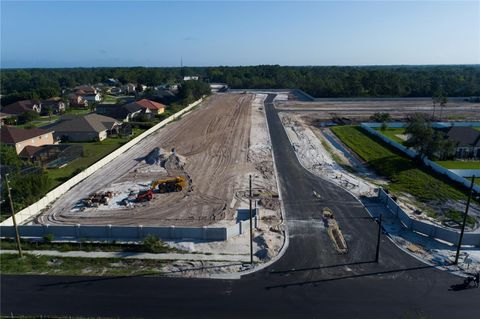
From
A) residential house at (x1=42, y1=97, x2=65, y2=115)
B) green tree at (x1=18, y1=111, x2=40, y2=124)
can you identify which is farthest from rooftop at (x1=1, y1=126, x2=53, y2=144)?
residential house at (x1=42, y1=97, x2=65, y2=115)

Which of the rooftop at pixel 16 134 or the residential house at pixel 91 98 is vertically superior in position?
the residential house at pixel 91 98

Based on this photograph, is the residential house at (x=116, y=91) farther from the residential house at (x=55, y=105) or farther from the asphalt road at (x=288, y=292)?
the asphalt road at (x=288, y=292)

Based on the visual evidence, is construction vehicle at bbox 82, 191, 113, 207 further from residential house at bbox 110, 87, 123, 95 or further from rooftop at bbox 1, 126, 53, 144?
residential house at bbox 110, 87, 123, 95

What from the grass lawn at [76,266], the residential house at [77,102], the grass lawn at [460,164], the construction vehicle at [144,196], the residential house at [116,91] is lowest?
the grass lawn at [76,266]

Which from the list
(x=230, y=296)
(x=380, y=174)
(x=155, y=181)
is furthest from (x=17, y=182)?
(x=380, y=174)

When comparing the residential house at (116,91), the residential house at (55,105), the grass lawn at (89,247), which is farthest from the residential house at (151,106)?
the grass lawn at (89,247)

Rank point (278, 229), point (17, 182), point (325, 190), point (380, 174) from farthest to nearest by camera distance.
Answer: point (380, 174) < point (325, 190) < point (17, 182) < point (278, 229)

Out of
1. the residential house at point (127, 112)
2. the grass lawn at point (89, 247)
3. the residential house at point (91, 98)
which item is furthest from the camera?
the residential house at point (91, 98)

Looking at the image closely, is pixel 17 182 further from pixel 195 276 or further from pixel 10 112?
pixel 10 112

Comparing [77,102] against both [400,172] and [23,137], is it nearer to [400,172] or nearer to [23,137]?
[23,137]
